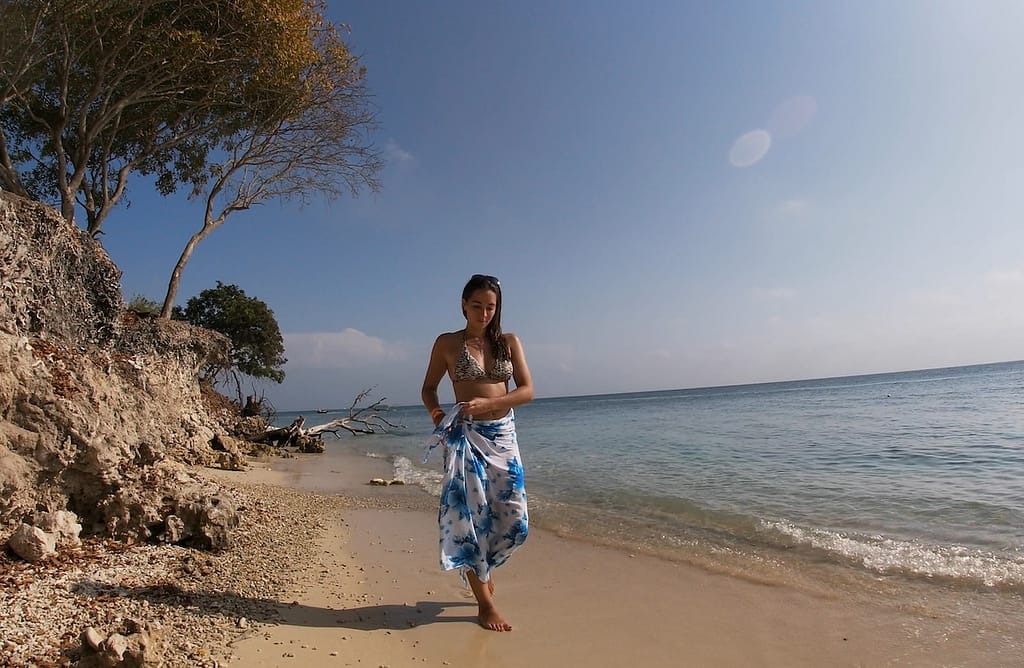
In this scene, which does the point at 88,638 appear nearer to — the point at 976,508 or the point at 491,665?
the point at 491,665

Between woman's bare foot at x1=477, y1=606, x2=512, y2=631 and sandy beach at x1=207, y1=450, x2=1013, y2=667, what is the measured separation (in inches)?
2.0

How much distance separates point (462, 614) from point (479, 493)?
35.6 inches

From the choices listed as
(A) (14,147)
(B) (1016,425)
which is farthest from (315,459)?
(B) (1016,425)

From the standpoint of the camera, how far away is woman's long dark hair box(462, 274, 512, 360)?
136 inches

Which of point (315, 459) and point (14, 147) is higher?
point (14, 147)

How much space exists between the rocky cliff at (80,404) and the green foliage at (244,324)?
46.0 ft

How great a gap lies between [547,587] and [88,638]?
2957 millimetres

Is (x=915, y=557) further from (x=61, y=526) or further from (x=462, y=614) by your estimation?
(x=61, y=526)

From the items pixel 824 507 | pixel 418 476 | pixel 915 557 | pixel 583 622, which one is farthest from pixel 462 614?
pixel 418 476

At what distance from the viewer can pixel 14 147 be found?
11484 mm

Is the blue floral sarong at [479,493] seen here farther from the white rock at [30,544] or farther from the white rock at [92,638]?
the white rock at [30,544]

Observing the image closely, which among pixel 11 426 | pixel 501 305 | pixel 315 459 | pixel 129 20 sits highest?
pixel 129 20

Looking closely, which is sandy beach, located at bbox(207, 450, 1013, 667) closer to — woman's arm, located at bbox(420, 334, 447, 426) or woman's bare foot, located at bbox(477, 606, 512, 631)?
woman's bare foot, located at bbox(477, 606, 512, 631)

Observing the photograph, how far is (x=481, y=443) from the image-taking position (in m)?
3.41
